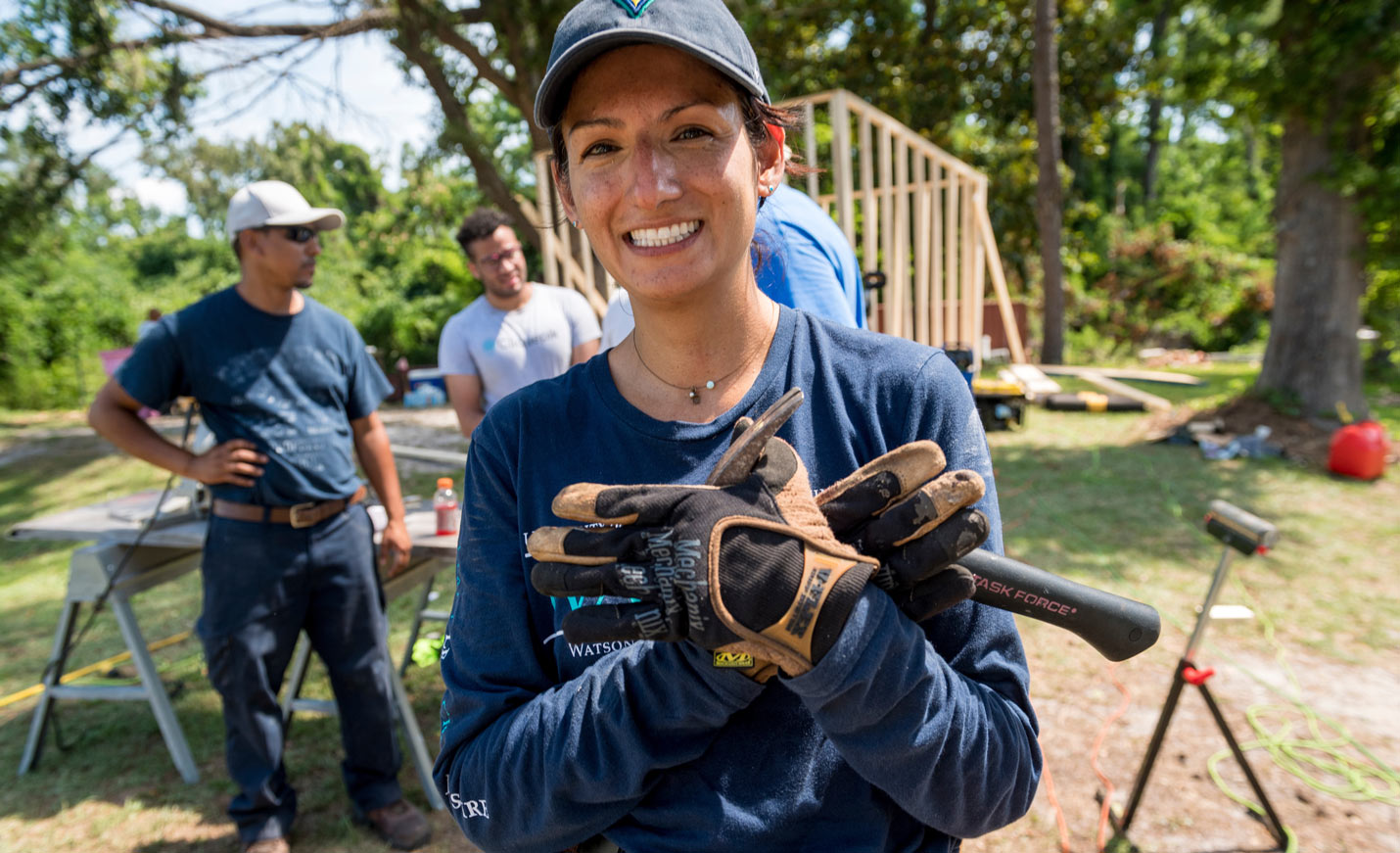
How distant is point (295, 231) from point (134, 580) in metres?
1.84

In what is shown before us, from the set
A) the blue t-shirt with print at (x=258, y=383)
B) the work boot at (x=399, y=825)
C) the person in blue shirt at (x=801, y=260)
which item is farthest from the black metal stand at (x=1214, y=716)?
the blue t-shirt with print at (x=258, y=383)

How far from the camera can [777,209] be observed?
6.11ft

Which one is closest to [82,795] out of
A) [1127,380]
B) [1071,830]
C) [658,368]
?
[658,368]

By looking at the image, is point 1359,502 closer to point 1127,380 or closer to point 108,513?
point 1127,380

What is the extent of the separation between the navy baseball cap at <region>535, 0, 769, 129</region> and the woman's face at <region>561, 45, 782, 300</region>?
4 cm

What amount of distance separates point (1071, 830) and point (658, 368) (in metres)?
2.83

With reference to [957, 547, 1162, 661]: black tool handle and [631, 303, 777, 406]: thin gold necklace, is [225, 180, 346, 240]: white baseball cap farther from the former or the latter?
[957, 547, 1162, 661]: black tool handle

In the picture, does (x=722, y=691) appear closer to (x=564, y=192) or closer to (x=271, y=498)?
(x=564, y=192)

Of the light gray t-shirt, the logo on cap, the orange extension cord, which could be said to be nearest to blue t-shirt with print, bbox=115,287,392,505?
the light gray t-shirt

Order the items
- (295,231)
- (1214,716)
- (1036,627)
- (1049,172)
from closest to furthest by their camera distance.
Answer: (1214,716), (295,231), (1036,627), (1049,172)

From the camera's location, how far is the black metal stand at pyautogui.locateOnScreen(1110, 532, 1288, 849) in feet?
9.16

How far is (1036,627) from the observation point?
4527mm

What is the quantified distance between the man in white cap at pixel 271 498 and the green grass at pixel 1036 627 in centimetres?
38

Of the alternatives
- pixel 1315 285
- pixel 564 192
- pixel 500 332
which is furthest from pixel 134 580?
pixel 1315 285
